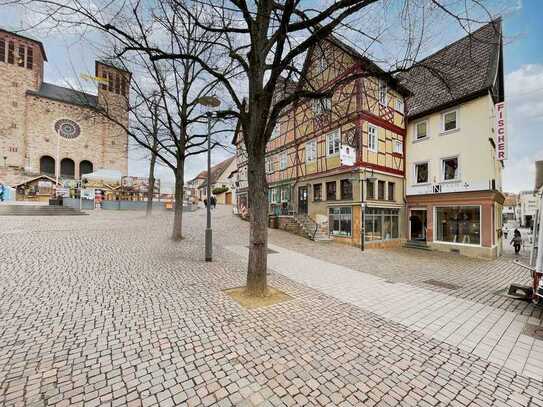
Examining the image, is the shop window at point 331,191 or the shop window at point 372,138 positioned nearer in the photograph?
the shop window at point 372,138

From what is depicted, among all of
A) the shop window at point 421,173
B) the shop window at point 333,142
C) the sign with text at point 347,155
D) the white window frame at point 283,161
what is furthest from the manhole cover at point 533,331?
the white window frame at point 283,161

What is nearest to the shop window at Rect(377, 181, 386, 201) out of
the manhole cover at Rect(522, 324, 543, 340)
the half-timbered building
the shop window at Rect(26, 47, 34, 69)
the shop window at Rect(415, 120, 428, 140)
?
the half-timbered building

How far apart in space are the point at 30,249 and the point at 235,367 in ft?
31.0

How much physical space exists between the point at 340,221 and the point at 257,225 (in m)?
11.2

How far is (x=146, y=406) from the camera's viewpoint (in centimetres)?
230

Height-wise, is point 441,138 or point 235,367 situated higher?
point 441,138

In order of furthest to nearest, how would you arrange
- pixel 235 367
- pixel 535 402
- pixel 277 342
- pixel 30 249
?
pixel 30 249, pixel 277 342, pixel 235 367, pixel 535 402

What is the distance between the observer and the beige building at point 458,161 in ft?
42.9

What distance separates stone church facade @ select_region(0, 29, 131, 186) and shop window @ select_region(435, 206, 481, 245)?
1357 inches

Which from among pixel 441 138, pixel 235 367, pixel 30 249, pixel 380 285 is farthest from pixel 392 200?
pixel 30 249

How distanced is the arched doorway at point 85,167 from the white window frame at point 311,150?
37.9m

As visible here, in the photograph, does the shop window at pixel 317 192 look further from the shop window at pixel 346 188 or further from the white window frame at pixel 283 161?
the white window frame at pixel 283 161

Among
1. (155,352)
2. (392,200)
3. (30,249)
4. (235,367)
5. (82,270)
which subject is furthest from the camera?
(392,200)

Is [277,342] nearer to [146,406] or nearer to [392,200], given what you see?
[146,406]
